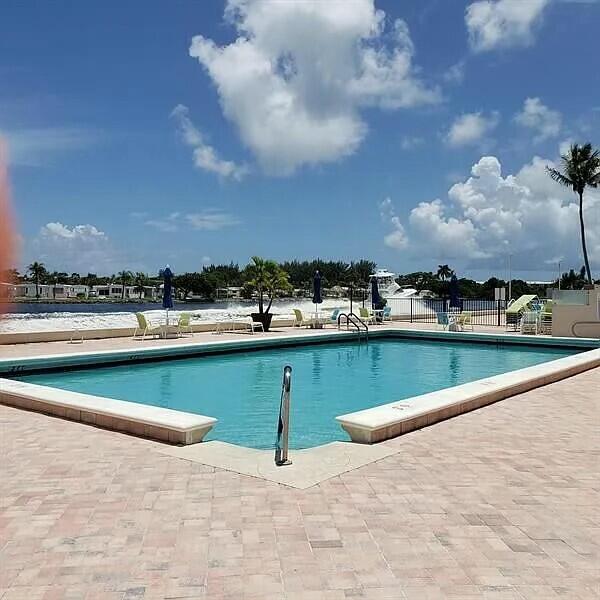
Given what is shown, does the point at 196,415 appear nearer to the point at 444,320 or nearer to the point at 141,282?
the point at 444,320

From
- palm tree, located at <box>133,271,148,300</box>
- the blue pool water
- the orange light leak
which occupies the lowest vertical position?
the blue pool water

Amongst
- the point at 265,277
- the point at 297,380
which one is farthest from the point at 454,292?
the point at 297,380

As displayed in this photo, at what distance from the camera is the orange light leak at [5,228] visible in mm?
1268

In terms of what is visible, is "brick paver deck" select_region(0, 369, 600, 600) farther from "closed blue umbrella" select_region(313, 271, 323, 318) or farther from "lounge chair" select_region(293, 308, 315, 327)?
"closed blue umbrella" select_region(313, 271, 323, 318)

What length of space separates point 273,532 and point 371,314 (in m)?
18.4

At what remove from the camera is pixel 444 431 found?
5648 mm

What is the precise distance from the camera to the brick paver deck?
8.77ft

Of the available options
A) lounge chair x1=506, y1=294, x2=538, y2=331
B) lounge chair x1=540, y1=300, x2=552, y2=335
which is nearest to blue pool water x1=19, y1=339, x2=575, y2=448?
lounge chair x1=540, y1=300, x2=552, y2=335

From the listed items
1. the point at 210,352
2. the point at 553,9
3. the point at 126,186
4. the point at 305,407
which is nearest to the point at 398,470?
the point at 305,407

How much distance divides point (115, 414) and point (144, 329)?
35.4 feet

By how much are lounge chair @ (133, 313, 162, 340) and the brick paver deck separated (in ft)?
36.1

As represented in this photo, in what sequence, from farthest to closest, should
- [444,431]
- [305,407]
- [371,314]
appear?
[371,314]
[305,407]
[444,431]

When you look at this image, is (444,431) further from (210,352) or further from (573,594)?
(210,352)

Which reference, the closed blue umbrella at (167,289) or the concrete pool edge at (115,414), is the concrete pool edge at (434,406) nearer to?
the concrete pool edge at (115,414)
